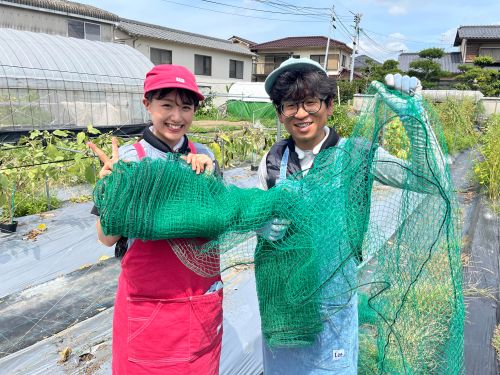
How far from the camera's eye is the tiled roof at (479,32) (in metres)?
25.3

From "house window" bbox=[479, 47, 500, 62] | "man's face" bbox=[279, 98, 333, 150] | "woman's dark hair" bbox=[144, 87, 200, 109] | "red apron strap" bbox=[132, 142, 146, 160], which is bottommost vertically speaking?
"red apron strap" bbox=[132, 142, 146, 160]

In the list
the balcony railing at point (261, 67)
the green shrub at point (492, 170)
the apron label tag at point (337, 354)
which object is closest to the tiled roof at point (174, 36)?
the balcony railing at point (261, 67)

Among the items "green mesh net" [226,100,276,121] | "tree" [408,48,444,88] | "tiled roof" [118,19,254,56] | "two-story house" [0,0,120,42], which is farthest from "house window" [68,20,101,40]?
"tree" [408,48,444,88]

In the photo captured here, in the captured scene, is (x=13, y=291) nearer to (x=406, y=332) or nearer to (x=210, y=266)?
(x=210, y=266)

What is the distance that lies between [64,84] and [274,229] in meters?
10.5

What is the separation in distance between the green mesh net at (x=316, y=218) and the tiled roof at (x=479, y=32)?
2897 cm

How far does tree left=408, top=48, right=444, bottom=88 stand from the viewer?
2014 centimetres

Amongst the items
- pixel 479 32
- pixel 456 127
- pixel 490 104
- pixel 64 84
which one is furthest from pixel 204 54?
pixel 479 32

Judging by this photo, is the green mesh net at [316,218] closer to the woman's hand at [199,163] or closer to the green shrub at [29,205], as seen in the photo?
the woman's hand at [199,163]

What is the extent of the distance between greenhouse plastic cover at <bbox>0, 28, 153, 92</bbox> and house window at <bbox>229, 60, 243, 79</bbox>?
10858 mm

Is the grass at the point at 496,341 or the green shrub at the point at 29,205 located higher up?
the green shrub at the point at 29,205

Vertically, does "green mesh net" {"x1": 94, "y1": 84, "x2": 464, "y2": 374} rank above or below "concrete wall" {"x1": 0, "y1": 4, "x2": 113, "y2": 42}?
below

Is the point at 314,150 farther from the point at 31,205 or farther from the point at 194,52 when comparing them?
the point at 194,52

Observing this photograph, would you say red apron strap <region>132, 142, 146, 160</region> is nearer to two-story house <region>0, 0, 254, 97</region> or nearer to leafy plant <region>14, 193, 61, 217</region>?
leafy plant <region>14, 193, 61, 217</region>
